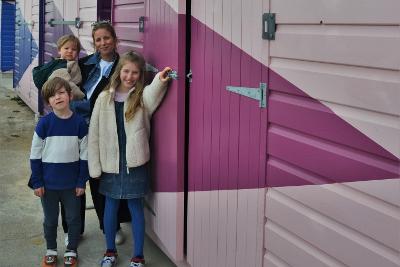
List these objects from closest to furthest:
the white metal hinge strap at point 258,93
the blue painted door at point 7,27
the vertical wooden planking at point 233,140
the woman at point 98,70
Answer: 1. the white metal hinge strap at point 258,93
2. the vertical wooden planking at point 233,140
3. the woman at point 98,70
4. the blue painted door at point 7,27

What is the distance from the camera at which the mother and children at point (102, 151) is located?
342 centimetres

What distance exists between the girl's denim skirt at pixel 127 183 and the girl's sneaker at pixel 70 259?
0.49 m

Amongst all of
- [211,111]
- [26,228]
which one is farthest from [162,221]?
[26,228]

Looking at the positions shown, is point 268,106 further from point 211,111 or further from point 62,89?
point 62,89

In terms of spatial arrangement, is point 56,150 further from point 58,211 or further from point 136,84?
point 136,84

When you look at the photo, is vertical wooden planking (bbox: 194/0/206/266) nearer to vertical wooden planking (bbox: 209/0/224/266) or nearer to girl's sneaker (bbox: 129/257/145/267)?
vertical wooden planking (bbox: 209/0/224/266)

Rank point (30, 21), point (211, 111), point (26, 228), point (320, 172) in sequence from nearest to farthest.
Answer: point (320, 172)
point (211, 111)
point (26, 228)
point (30, 21)

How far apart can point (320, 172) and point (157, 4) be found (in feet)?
5.97

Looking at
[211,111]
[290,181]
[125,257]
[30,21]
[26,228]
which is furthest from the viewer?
[30,21]

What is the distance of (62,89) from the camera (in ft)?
11.2

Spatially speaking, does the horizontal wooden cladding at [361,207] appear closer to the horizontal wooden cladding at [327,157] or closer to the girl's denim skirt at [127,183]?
the horizontal wooden cladding at [327,157]

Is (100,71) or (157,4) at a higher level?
(157,4)

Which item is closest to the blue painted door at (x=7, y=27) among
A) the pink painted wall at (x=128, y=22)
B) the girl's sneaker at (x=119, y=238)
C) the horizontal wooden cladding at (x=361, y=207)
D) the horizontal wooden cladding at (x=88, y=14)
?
the horizontal wooden cladding at (x=88, y=14)

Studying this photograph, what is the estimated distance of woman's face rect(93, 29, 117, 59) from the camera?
377 centimetres
